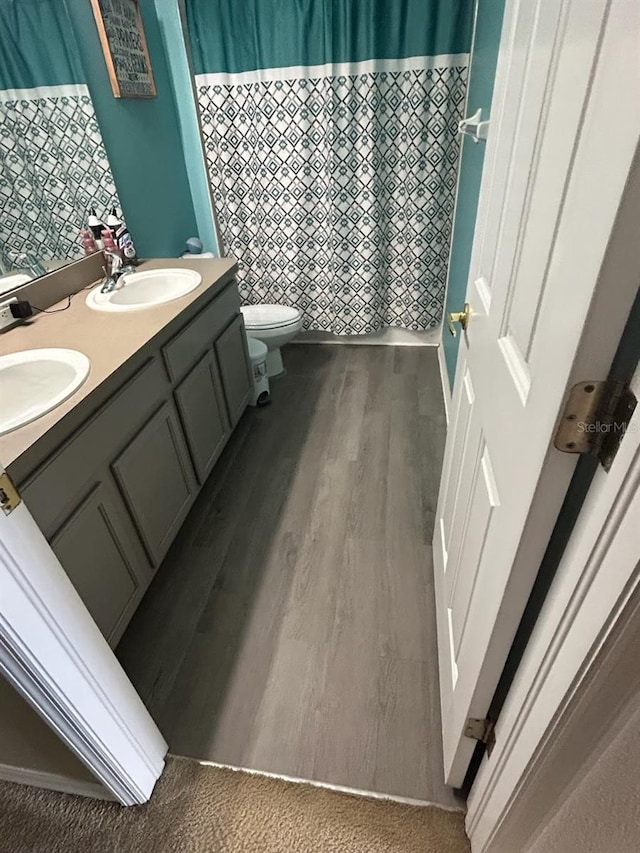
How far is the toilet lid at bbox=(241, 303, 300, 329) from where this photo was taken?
105 inches

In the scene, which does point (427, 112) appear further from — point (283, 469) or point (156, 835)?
→ point (156, 835)

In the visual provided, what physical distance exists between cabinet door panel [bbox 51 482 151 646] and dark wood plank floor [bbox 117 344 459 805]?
0.65 feet

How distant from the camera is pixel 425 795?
1.12 metres

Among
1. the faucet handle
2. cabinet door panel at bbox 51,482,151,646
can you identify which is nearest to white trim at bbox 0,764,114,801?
cabinet door panel at bbox 51,482,151,646

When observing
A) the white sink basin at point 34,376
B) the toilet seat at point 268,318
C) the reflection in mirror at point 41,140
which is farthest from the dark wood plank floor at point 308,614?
the reflection in mirror at point 41,140

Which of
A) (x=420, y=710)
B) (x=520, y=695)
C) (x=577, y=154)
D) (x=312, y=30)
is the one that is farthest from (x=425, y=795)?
(x=312, y=30)

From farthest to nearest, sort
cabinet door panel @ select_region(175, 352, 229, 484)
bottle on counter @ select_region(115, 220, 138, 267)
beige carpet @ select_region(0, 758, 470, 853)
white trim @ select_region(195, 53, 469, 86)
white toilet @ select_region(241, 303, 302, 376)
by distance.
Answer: white toilet @ select_region(241, 303, 302, 376)
white trim @ select_region(195, 53, 469, 86)
bottle on counter @ select_region(115, 220, 138, 267)
cabinet door panel @ select_region(175, 352, 229, 484)
beige carpet @ select_region(0, 758, 470, 853)

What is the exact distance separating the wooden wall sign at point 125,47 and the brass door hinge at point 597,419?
2420mm

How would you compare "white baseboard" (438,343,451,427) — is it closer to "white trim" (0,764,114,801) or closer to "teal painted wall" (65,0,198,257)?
"teal painted wall" (65,0,198,257)

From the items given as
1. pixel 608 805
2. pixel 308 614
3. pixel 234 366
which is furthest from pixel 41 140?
pixel 608 805

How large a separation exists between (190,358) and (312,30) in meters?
1.90

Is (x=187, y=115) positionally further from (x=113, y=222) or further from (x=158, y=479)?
(x=158, y=479)

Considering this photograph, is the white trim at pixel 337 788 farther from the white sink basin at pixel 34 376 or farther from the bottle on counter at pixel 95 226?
the bottle on counter at pixel 95 226

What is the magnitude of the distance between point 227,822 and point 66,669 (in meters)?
0.60
